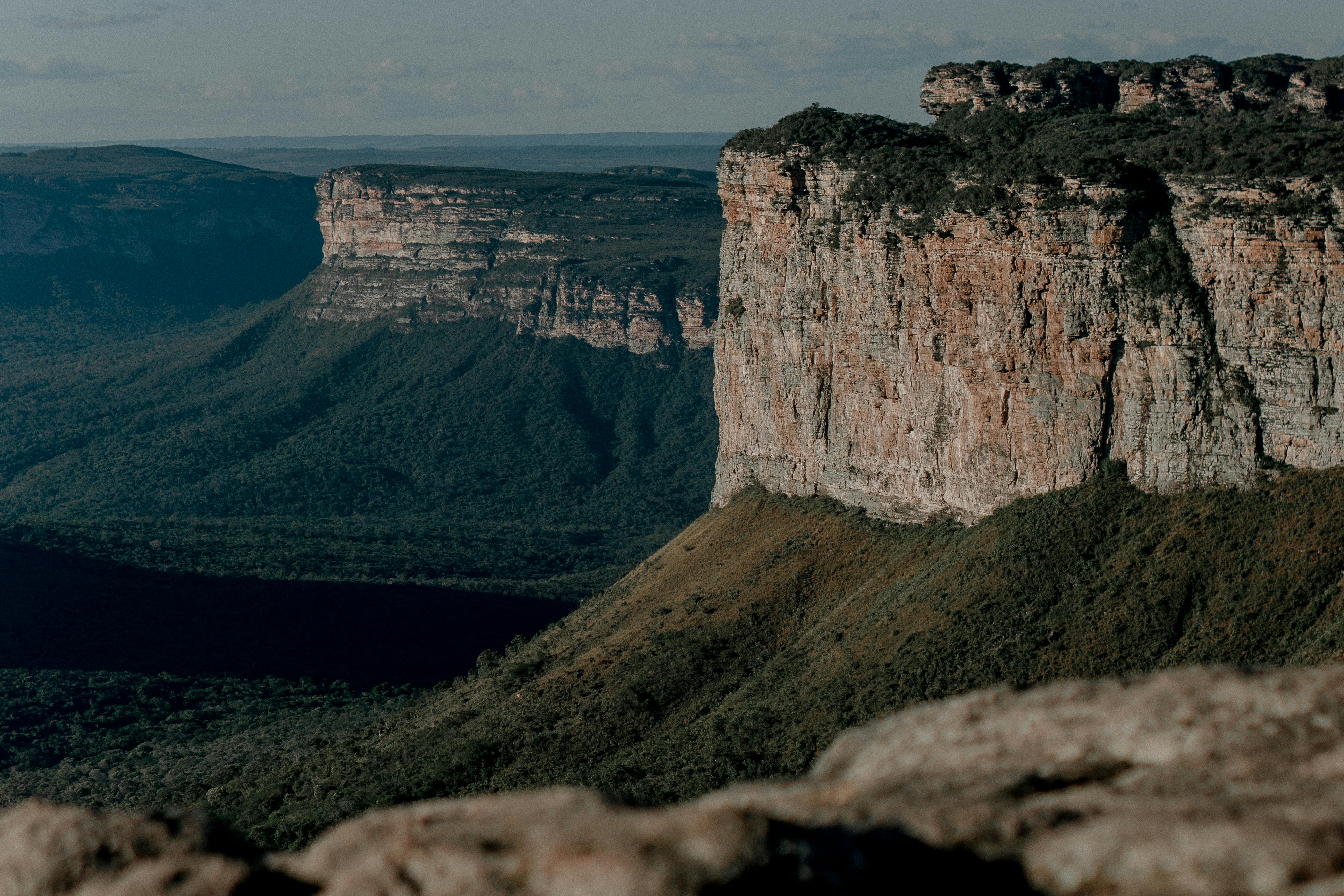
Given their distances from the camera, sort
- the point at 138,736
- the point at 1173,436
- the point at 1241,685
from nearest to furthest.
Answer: the point at 1241,685, the point at 1173,436, the point at 138,736

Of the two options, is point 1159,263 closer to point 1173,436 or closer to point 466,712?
point 1173,436

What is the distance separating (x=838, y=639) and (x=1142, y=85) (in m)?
35.0

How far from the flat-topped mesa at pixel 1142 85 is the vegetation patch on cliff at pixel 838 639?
73.3 feet

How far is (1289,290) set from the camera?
40500 mm

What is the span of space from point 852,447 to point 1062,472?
11.1 meters

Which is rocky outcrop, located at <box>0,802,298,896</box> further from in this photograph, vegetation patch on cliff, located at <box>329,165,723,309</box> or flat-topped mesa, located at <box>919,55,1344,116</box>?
vegetation patch on cliff, located at <box>329,165,723,309</box>

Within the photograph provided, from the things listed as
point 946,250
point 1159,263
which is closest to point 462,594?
point 946,250

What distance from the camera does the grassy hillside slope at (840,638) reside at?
40.0 metres

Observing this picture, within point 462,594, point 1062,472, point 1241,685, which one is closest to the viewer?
point 1241,685

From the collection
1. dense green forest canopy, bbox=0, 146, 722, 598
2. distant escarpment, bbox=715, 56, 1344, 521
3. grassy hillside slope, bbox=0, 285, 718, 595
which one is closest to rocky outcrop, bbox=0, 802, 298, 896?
distant escarpment, bbox=715, 56, 1344, 521

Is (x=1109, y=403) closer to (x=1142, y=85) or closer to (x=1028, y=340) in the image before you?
(x=1028, y=340)

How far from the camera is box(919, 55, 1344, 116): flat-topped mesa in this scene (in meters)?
64.3

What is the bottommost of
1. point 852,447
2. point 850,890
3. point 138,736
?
point 138,736

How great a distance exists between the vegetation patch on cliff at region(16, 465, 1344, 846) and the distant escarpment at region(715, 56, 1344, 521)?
1.76 metres
